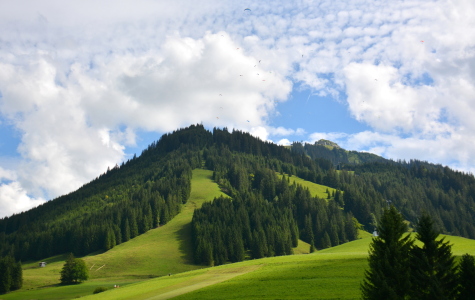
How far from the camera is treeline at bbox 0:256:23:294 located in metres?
108

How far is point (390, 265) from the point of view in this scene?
3062 cm

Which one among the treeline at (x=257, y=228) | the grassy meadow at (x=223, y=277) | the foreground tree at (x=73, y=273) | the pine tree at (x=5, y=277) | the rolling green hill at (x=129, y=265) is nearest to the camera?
the grassy meadow at (x=223, y=277)

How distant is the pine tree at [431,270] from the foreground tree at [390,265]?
1081 millimetres

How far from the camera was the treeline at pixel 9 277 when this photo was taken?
107812 mm

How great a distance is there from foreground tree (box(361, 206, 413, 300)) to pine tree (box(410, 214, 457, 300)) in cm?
108

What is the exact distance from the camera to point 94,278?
115750mm

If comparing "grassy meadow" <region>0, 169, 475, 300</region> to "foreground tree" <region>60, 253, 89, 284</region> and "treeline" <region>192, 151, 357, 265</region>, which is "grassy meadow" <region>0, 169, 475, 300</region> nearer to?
"foreground tree" <region>60, 253, 89, 284</region>

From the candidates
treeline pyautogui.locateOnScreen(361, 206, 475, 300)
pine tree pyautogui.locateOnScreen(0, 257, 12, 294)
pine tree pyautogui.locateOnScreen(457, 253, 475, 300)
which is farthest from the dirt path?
pine tree pyautogui.locateOnScreen(0, 257, 12, 294)

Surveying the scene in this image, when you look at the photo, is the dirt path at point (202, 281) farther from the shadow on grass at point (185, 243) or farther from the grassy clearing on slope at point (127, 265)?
the shadow on grass at point (185, 243)

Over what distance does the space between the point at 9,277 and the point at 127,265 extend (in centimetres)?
3516

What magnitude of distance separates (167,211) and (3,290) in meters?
84.2

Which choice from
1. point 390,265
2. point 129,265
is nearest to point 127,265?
point 129,265

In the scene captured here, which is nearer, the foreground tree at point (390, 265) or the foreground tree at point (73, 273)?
the foreground tree at point (390, 265)

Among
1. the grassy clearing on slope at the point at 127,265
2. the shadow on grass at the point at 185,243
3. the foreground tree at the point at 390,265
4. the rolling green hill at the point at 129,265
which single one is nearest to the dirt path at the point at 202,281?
the foreground tree at the point at 390,265
